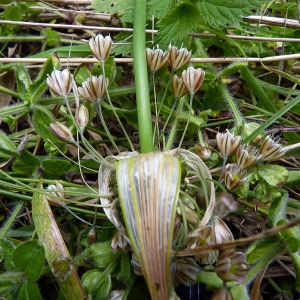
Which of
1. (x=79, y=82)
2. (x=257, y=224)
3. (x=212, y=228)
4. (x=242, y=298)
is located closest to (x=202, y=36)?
(x=79, y=82)

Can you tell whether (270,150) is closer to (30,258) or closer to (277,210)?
(277,210)

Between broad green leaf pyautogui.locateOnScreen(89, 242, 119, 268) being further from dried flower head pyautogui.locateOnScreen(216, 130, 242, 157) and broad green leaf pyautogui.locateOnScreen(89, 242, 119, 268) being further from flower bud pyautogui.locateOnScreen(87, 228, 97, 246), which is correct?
dried flower head pyautogui.locateOnScreen(216, 130, 242, 157)

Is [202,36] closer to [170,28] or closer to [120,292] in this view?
[170,28]

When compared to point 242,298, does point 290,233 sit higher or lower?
higher

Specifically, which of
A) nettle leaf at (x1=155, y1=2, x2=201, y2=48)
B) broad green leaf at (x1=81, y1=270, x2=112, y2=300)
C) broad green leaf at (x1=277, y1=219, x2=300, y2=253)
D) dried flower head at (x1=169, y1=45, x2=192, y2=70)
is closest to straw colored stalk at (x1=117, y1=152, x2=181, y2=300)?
broad green leaf at (x1=81, y1=270, x2=112, y2=300)

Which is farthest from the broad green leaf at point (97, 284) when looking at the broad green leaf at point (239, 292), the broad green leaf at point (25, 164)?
the broad green leaf at point (25, 164)

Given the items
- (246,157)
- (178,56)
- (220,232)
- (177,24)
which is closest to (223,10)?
(177,24)
